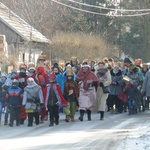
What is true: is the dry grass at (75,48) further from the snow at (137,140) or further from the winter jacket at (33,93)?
the snow at (137,140)

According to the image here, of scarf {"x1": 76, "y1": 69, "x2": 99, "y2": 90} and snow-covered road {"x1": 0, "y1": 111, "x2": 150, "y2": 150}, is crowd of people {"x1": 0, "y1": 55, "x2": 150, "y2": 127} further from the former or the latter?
snow-covered road {"x1": 0, "y1": 111, "x2": 150, "y2": 150}

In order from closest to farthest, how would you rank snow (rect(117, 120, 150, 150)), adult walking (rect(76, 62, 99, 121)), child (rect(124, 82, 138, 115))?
snow (rect(117, 120, 150, 150)) → adult walking (rect(76, 62, 99, 121)) → child (rect(124, 82, 138, 115))

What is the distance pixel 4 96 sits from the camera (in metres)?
19.0

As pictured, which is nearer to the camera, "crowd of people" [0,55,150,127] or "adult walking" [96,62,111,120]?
"crowd of people" [0,55,150,127]

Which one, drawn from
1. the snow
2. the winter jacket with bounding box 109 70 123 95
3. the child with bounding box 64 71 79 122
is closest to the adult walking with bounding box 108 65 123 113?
the winter jacket with bounding box 109 70 123 95

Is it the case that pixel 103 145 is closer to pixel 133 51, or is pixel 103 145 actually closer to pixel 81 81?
pixel 81 81

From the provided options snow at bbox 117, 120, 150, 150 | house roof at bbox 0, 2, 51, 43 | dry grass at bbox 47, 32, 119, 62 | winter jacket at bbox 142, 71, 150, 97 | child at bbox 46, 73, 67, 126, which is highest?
house roof at bbox 0, 2, 51, 43

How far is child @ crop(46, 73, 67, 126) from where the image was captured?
17.5 m

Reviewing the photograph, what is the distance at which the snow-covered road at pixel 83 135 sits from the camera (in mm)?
13095

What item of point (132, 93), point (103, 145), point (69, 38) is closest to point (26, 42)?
point (69, 38)

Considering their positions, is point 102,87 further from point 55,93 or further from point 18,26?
point 18,26

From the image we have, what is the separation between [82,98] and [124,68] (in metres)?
4.61

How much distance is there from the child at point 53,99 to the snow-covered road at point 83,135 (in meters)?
0.35

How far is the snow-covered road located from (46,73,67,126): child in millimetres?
351
